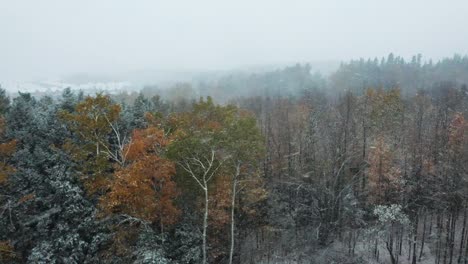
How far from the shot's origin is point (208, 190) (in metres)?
23.1

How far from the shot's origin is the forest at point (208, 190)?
70.7ft

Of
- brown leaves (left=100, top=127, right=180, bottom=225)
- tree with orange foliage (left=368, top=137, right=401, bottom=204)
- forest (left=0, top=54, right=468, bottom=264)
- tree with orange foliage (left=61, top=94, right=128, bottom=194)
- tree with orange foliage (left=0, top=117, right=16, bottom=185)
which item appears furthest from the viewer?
tree with orange foliage (left=368, top=137, right=401, bottom=204)

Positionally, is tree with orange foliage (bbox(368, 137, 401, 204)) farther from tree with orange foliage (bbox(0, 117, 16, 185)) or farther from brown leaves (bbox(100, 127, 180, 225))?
tree with orange foliage (bbox(0, 117, 16, 185))

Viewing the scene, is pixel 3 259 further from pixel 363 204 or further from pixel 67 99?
pixel 363 204

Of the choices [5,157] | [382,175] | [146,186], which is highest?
[5,157]

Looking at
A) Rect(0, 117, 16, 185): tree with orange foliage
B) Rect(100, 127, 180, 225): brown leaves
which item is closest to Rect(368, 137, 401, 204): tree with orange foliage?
Rect(100, 127, 180, 225): brown leaves

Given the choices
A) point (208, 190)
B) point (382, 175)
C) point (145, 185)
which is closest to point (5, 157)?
point (145, 185)

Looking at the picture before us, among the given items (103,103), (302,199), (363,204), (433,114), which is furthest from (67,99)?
(433,114)

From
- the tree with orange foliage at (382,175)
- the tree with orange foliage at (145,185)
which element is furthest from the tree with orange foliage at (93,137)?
the tree with orange foliage at (382,175)

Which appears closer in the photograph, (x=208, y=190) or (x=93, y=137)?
(x=208, y=190)

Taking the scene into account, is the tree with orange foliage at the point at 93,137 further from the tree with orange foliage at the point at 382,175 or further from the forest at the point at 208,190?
the tree with orange foliage at the point at 382,175

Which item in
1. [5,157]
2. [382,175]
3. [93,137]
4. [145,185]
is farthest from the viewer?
[382,175]

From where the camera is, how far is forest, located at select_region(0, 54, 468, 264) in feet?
70.7

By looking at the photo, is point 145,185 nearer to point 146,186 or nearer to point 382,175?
point 146,186
